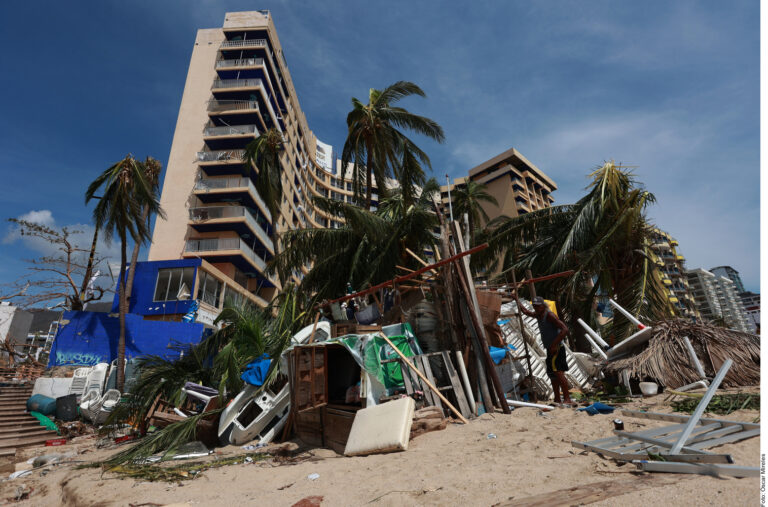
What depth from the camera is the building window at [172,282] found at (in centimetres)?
2236

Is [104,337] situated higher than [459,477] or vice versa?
[104,337]

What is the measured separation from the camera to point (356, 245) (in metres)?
13.9

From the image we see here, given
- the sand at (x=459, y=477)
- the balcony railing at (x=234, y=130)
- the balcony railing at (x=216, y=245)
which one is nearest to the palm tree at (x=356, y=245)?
the sand at (x=459, y=477)

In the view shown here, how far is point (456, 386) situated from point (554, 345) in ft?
6.02

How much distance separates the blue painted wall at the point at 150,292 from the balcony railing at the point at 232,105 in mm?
17181

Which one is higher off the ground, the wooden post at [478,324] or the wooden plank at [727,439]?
the wooden post at [478,324]

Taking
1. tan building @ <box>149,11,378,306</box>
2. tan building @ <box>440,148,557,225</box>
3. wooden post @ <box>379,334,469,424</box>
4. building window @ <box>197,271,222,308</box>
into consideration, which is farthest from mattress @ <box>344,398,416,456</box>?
tan building @ <box>440,148,557,225</box>

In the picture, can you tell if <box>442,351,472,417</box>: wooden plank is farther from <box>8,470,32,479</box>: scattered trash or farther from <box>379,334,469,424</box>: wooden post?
<box>8,470,32,479</box>: scattered trash

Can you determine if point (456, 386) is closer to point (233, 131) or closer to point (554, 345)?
point (554, 345)

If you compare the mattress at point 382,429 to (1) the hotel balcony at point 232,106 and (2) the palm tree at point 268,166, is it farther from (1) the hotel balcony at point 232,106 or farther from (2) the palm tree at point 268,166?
(1) the hotel balcony at point 232,106

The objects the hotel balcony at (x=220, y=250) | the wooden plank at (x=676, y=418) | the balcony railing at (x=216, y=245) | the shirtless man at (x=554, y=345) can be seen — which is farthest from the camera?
the balcony railing at (x=216, y=245)

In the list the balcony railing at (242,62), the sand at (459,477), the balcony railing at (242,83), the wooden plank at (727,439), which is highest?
the balcony railing at (242,62)

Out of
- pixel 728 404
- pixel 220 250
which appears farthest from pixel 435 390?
pixel 220 250

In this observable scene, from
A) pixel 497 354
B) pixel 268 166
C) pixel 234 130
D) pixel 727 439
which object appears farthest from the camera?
pixel 234 130
